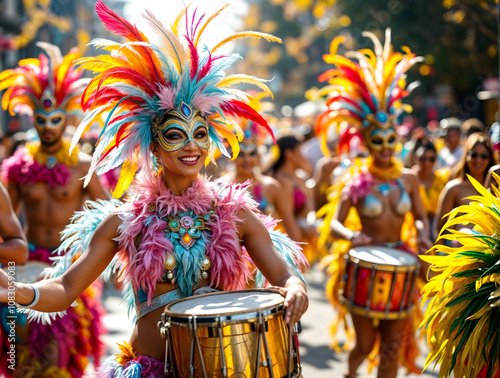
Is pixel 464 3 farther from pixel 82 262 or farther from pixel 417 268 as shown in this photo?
pixel 82 262

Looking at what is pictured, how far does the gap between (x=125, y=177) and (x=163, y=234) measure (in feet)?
1.50

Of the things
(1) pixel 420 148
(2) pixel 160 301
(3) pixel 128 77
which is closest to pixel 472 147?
(1) pixel 420 148

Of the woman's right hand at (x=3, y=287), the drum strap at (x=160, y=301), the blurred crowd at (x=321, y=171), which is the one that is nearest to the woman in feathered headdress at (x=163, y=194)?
the drum strap at (x=160, y=301)

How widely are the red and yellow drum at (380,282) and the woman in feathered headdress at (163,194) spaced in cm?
187

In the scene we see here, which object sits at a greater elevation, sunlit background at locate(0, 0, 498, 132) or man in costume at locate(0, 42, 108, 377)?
sunlit background at locate(0, 0, 498, 132)

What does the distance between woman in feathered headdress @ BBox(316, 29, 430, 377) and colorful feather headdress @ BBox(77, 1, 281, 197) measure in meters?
2.64

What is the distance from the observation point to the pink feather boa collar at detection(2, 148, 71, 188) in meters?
5.69

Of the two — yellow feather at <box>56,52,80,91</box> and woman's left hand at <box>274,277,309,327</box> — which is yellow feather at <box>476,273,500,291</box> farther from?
yellow feather at <box>56,52,80,91</box>

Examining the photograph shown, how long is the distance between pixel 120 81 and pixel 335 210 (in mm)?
3233

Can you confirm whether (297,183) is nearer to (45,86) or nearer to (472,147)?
(472,147)

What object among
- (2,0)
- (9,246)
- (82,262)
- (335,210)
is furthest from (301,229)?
(2,0)

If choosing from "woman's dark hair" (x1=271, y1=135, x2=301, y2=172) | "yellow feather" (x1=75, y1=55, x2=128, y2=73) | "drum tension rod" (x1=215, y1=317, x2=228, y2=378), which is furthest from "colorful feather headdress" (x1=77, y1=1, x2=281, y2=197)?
"woman's dark hair" (x1=271, y1=135, x2=301, y2=172)

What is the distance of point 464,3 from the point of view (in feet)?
37.2

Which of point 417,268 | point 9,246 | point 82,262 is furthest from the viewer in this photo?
point 417,268
